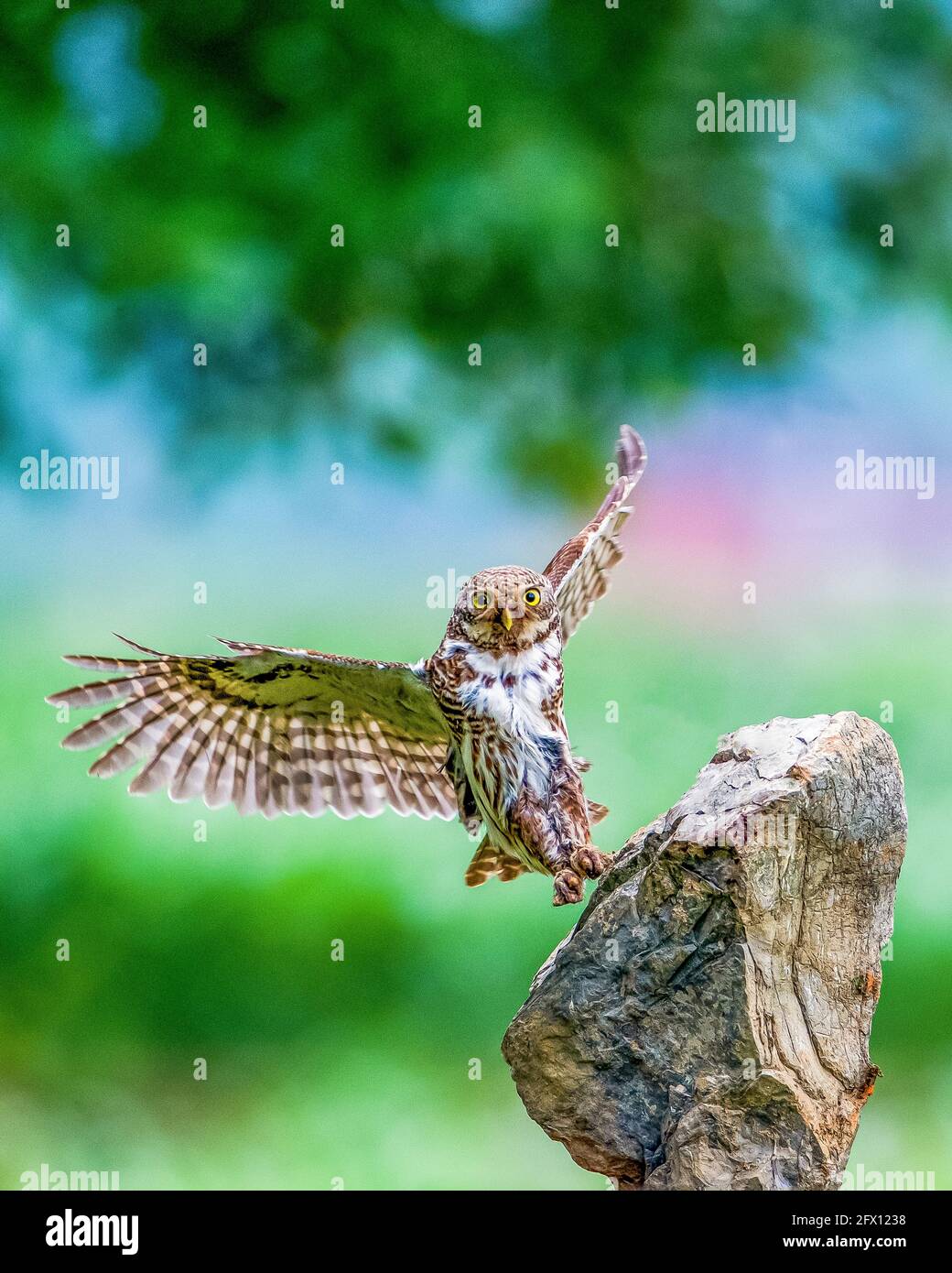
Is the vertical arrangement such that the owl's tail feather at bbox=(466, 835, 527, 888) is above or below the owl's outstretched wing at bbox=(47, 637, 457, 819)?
below

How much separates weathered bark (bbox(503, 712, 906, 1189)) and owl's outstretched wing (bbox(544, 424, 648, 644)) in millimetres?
1619

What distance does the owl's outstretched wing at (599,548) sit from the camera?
211 inches

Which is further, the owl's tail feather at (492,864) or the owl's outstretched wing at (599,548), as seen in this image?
the owl's outstretched wing at (599,548)

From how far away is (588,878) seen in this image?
4195mm

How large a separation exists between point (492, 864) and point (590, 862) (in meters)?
0.87

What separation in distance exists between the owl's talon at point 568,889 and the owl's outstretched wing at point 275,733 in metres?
1.00

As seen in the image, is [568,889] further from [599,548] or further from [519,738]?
[599,548]

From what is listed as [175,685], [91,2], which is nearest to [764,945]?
[175,685]

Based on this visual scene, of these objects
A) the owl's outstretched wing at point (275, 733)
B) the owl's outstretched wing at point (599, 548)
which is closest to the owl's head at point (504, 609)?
the owl's outstretched wing at point (275, 733)

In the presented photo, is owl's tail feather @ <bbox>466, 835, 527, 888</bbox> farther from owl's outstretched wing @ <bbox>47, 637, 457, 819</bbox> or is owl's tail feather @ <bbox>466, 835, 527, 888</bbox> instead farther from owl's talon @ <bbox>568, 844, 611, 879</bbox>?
owl's talon @ <bbox>568, 844, 611, 879</bbox>

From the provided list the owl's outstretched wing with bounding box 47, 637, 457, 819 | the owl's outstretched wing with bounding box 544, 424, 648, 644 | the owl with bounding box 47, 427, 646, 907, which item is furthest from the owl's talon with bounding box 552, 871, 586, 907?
the owl's outstretched wing with bounding box 544, 424, 648, 644

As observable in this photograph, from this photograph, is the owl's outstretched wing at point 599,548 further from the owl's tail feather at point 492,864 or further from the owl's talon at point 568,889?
the owl's talon at point 568,889

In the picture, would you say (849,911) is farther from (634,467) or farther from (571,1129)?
(634,467)

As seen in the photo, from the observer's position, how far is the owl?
453cm
